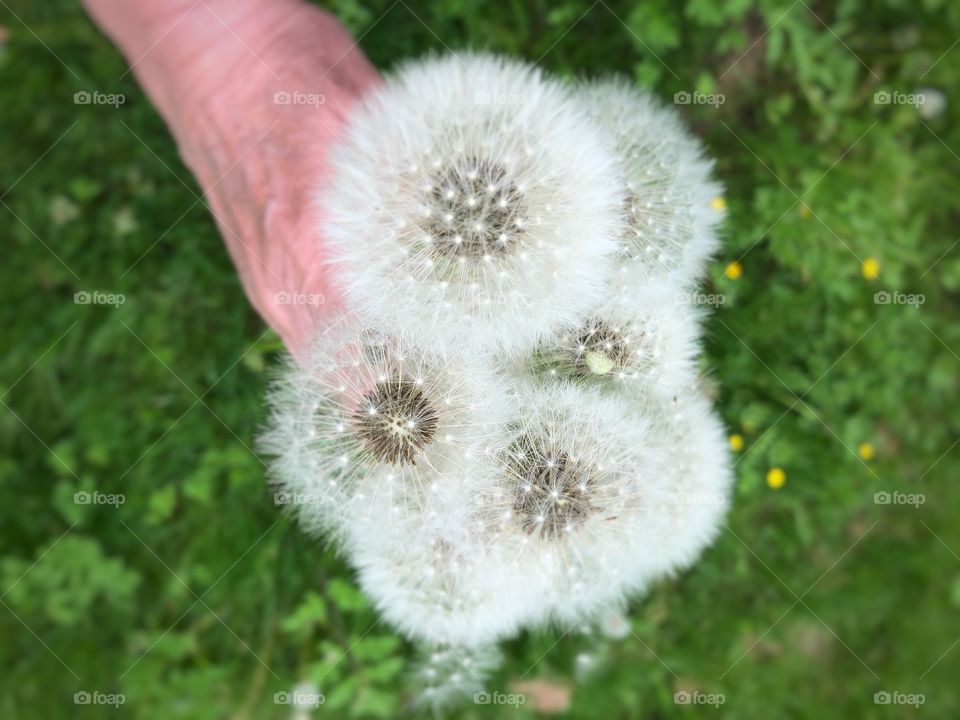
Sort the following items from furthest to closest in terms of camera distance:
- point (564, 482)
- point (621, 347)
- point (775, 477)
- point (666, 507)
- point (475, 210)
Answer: point (775, 477), point (666, 507), point (621, 347), point (564, 482), point (475, 210)

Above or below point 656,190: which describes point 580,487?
below

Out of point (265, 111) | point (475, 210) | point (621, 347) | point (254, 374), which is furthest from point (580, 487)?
point (254, 374)

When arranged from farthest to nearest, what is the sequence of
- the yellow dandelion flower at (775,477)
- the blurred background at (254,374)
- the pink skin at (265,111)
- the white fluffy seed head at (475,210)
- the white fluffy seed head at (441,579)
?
1. the blurred background at (254,374)
2. the yellow dandelion flower at (775,477)
3. the pink skin at (265,111)
4. the white fluffy seed head at (441,579)
5. the white fluffy seed head at (475,210)

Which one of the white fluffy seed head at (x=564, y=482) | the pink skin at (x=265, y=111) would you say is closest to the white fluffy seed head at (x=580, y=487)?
the white fluffy seed head at (x=564, y=482)

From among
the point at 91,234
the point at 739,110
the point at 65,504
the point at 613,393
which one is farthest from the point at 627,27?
the point at 65,504

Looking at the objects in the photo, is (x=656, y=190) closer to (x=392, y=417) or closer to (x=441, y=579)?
(x=392, y=417)

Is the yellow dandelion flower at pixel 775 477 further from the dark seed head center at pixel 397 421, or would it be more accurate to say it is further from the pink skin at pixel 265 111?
the pink skin at pixel 265 111

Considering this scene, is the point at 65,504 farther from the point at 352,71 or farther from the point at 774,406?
the point at 774,406

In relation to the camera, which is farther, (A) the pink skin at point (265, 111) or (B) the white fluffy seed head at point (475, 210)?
(A) the pink skin at point (265, 111)
